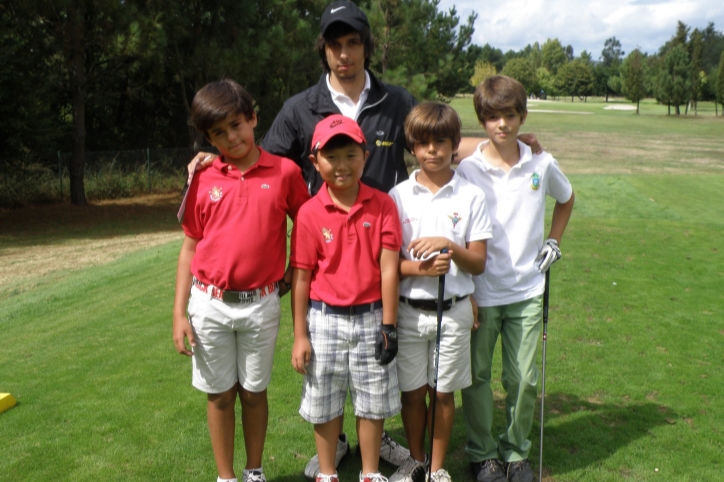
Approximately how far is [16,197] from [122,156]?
3707mm

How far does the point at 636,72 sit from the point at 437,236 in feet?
217

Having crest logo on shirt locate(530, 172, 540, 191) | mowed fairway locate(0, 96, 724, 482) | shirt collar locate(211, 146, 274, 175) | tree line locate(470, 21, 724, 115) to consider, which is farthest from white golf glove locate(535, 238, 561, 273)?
tree line locate(470, 21, 724, 115)

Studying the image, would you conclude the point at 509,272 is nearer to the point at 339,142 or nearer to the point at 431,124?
the point at 431,124

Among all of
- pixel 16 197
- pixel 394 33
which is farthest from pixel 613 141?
pixel 16 197

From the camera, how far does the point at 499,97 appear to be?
302 cm

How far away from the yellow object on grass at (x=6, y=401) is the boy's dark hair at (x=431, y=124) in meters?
3.00

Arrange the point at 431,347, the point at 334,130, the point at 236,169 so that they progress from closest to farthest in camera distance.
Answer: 1. the point at 334,130
2. the point at 236,169
3. the point at 431,347

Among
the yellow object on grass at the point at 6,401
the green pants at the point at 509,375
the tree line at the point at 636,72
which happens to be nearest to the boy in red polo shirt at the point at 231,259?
the green pants at the point at 509,375

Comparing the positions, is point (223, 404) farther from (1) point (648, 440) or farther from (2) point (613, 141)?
(2) point (613, 141)

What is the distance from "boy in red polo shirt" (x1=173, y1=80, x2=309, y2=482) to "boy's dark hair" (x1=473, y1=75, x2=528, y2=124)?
0.91 metres

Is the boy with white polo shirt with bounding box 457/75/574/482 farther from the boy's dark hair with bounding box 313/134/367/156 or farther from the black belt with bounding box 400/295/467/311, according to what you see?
the boy's dark hair with bounding box 313/134/367/156

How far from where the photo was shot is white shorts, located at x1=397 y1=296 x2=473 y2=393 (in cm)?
288

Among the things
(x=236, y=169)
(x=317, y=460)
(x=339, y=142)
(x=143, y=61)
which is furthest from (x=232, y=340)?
(x=143, y=61)

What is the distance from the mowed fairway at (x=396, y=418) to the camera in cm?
340
